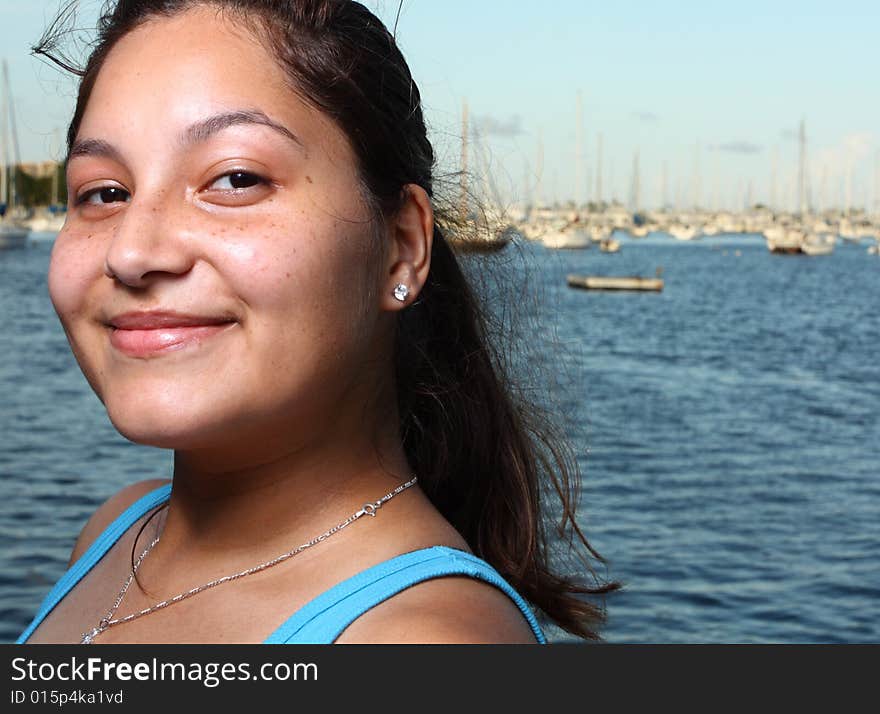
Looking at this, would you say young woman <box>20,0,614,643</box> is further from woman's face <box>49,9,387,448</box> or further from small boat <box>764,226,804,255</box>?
small boat <box>764,226,804,255</box>

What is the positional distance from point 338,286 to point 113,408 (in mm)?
393

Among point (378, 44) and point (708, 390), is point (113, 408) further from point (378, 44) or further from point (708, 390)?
point (708, 390)

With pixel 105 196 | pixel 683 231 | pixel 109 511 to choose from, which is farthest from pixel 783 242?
pixel 105 196

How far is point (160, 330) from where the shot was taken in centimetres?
193

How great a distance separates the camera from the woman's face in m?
1.88

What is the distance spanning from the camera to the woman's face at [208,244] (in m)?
1.88

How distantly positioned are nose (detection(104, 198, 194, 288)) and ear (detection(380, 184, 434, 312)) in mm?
383

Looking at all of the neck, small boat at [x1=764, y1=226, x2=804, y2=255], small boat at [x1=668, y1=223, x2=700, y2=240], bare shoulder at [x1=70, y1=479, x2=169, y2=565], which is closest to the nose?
the neck

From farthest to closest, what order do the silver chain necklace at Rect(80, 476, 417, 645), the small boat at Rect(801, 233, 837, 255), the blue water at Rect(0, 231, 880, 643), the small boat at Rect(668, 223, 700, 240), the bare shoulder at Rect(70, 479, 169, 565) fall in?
the small boat at Rect(668, 223, 700, 240) → the small boat at Rect(801, 233, 837, 255) → the blue water at Rect(0, 231, 880, 643) → the bare shoulder at Rect(70, 479, 169, 565) → the silver chain necklace at Rect(80, 476, 417, 645)

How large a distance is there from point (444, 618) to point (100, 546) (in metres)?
1.06

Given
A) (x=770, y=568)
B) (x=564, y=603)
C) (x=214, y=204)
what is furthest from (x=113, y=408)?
(x=770, y=568)

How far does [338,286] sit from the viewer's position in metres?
1.98

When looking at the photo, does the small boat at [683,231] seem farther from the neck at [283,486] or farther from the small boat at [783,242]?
the neck at [283,486]

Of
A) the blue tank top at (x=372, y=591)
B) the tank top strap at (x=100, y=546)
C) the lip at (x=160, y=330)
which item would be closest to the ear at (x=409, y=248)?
the lip at (x=160, y=330)
